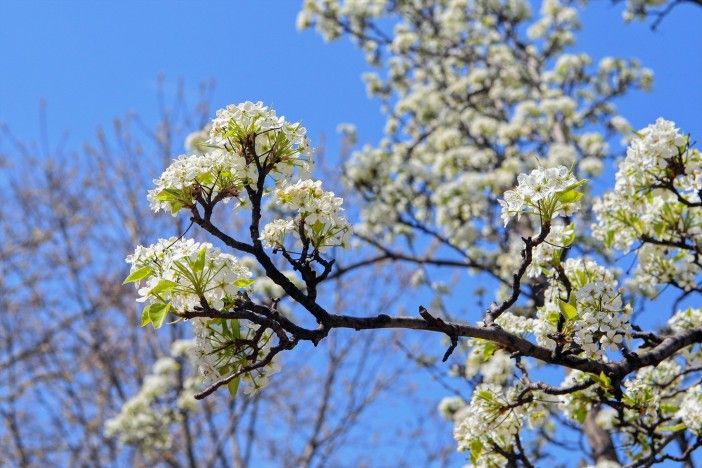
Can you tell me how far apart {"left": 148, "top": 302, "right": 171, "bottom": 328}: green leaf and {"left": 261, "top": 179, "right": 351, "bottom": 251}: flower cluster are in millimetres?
474

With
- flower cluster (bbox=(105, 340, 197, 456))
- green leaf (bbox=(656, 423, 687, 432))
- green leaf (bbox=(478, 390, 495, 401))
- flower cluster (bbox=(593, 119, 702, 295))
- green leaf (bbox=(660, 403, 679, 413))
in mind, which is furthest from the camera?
flower cluster (bbox=(105, 340, 197, 456))

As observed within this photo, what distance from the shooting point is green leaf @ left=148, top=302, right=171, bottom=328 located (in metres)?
2.02

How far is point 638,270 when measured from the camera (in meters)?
3.86

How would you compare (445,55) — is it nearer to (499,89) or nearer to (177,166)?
(499,89)

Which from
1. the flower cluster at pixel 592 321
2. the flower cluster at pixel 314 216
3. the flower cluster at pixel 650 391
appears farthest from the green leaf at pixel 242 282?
the flower cluster at pixel 650 391

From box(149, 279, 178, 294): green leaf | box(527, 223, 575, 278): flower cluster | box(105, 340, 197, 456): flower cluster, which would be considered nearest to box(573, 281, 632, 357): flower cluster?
box(527, 223, 575, 278): flower cluster

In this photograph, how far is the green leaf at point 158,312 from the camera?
2016 millimetres

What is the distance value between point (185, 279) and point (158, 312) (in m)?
0.12

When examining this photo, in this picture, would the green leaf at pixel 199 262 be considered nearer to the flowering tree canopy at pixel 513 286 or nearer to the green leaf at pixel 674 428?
the flowering tree canopy at pixel 513 286

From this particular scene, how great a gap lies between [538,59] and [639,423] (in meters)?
7.78

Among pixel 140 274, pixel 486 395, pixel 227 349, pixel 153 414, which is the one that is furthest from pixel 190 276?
pixel 153 414

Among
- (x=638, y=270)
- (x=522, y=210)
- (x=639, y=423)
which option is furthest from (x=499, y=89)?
(x=522, y=210)

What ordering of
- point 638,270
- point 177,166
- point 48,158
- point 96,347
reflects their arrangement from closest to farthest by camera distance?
1. point 177,166
2. point 638,270
3. point 96,347
4. point 48,158

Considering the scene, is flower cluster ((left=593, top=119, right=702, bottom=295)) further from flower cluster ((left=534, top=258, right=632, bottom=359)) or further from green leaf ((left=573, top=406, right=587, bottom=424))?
flower cluster ((left=534, top=258, right=632, bottom=359))
